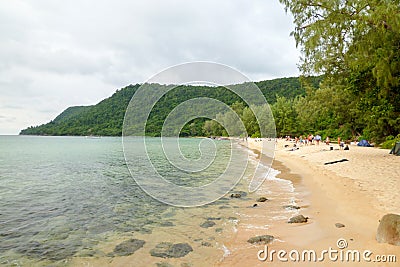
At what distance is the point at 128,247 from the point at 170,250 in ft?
3.87

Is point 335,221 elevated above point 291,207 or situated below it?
above

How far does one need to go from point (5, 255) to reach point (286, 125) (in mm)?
81947

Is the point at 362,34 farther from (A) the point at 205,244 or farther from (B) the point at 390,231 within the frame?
(A) the point at 205,244

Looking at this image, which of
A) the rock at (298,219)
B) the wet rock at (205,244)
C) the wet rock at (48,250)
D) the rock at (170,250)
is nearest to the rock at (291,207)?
the rock at (298,219)

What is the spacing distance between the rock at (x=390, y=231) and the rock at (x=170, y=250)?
4114 millimetres

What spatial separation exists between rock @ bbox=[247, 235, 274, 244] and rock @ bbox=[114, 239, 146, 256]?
2.85 meters

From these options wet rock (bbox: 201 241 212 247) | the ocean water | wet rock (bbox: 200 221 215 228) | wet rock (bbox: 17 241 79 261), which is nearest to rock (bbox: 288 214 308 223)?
the ocean water

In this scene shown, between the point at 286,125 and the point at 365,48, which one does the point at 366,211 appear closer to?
the point at 365,48

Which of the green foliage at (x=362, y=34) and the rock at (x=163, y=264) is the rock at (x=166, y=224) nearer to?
the rock at (x=163, y=264)

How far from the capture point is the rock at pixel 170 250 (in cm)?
651

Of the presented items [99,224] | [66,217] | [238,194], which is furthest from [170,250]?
[238,194]

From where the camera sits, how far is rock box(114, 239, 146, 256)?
22.4 ft

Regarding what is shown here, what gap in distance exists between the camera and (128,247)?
716cm

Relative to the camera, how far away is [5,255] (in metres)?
6.93
